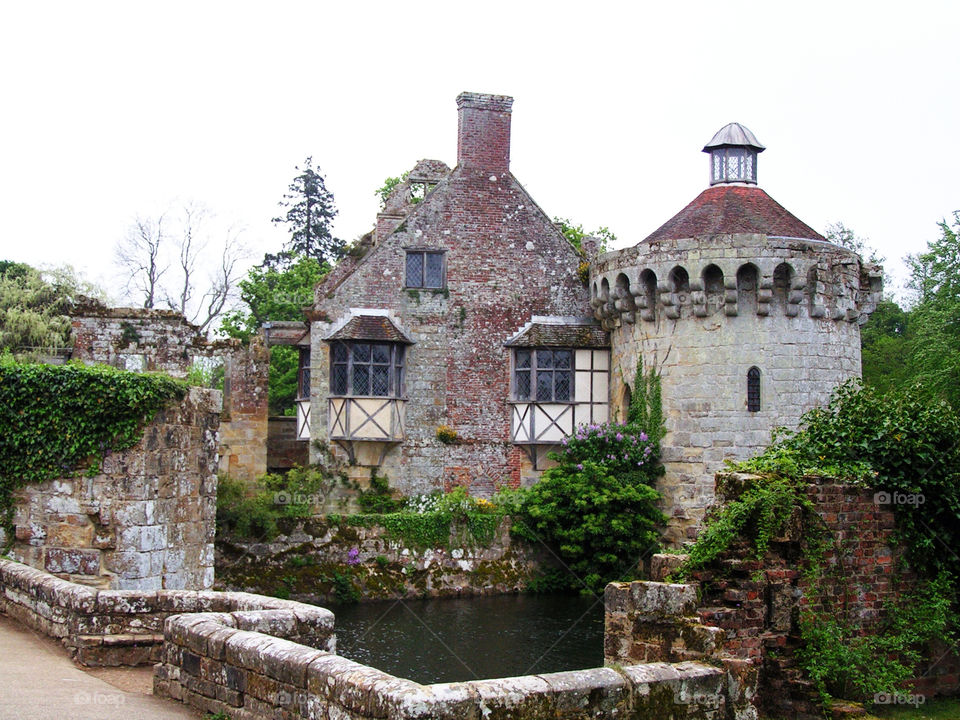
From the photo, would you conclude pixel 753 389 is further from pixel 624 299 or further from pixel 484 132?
pixel 484 132

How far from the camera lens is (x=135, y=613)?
9906 millimetres

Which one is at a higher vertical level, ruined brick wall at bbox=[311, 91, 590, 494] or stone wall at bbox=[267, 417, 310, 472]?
ruined brick wall at bbox=[311, 91, 590, 494]

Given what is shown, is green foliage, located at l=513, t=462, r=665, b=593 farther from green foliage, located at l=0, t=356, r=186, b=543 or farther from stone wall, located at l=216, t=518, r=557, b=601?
green foliage, located at l=0, t=356, r=186, b=543

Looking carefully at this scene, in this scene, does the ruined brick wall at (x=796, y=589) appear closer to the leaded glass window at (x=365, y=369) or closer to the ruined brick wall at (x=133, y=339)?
the leaded glass window at (x=365, y=369)

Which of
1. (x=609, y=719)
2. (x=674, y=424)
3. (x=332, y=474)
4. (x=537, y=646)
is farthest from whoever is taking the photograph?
(x=332, y=474)

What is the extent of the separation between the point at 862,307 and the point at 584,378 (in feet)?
22.2

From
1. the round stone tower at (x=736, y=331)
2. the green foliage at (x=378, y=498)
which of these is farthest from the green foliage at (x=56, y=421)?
the round stone tower at (x=736, y=331)

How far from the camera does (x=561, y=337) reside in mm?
26531

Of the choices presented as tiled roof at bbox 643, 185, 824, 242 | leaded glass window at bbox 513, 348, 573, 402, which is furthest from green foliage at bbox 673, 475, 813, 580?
leaded glass window at bbox 513, 348, 573, 402

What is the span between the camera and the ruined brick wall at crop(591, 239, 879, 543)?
22297mm

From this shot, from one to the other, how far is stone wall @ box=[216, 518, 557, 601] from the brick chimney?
9419 millimetres

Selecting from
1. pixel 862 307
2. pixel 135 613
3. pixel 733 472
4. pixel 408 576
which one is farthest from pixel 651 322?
pixel 135 613

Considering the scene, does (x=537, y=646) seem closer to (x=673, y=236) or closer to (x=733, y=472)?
(x=733, y=472)

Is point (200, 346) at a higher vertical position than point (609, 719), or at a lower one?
higher
